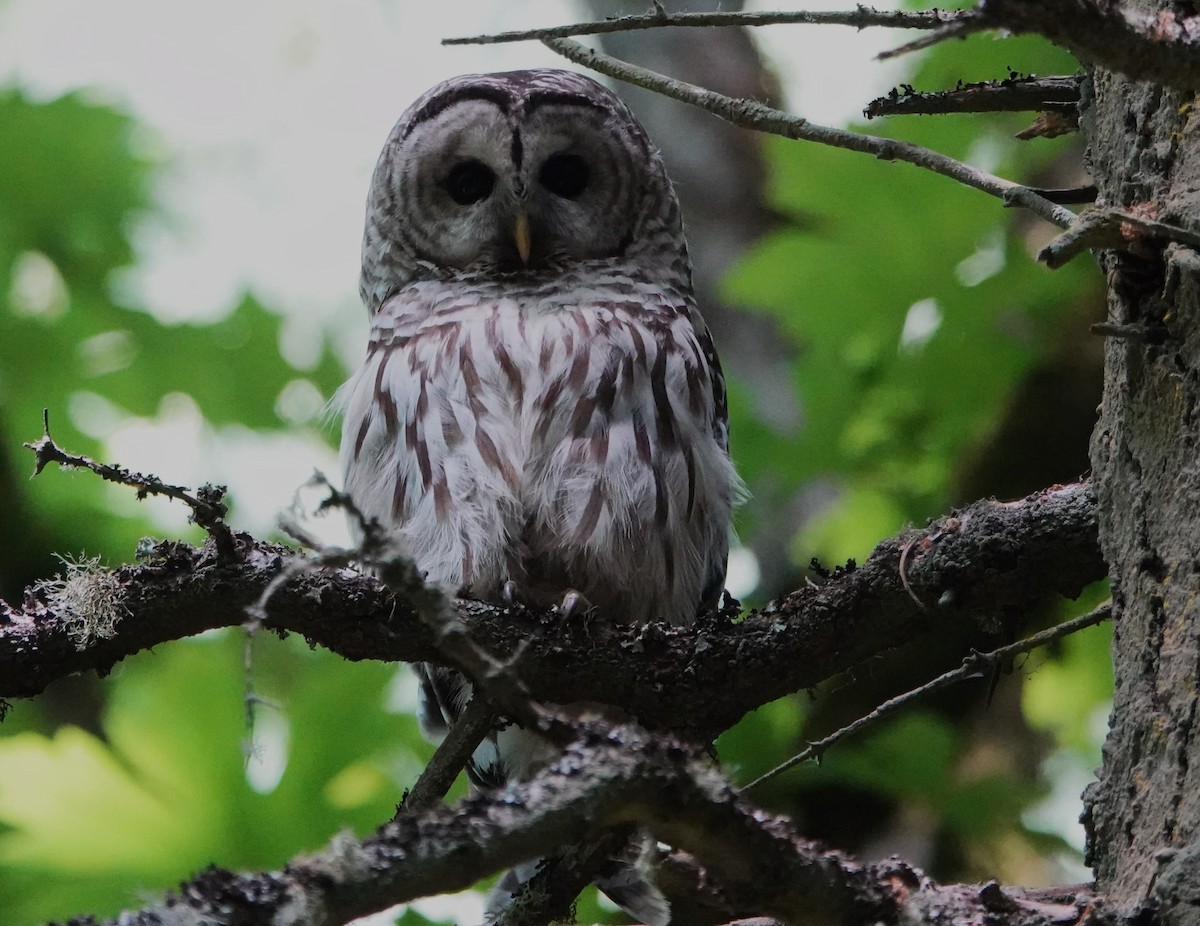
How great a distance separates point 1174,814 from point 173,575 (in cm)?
155

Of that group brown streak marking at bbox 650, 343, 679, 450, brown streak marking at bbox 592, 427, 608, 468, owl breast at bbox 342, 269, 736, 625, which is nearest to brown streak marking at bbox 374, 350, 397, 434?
owl breast at bbox 342, 269, 736, 625

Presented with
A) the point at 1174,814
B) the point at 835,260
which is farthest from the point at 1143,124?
the point at 835,260

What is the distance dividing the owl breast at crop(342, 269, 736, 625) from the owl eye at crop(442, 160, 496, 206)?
0.60m

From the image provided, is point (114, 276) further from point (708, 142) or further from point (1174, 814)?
point (1174, 814)

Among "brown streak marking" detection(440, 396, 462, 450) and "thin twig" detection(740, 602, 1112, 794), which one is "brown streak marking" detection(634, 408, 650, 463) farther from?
"thin twig" detection(740, 602, 1112, 794)

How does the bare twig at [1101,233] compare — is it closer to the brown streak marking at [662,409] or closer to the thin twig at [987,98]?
the thin twig at [987,98]

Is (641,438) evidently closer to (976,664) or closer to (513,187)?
(513,187)

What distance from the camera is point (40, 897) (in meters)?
4.11

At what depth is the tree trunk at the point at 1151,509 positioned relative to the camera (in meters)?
1.74

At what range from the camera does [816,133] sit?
205 cm

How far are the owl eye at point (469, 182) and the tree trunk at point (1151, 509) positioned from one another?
259 cm

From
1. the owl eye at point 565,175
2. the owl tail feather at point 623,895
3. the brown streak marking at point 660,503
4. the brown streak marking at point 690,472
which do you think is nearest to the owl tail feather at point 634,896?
the owl tail feather at point 623,895

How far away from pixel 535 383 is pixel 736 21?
69.5 inches

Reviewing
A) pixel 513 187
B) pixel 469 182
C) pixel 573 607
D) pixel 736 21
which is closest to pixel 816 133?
pixel 736 21
